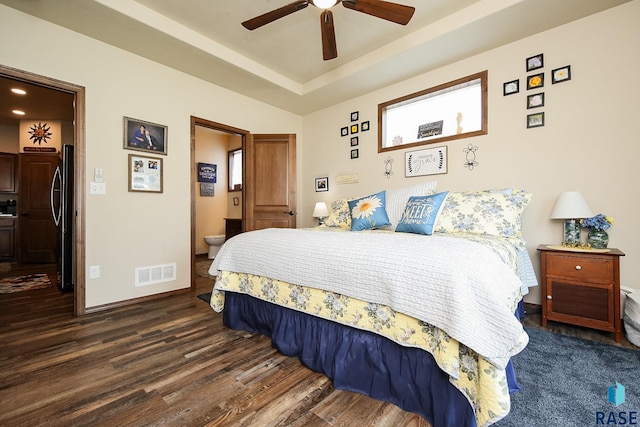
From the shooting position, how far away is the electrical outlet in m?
2.61

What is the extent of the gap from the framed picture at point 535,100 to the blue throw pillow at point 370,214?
5.23ft

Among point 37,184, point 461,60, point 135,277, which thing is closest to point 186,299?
point 135,277

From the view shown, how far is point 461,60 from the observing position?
9.95 ft

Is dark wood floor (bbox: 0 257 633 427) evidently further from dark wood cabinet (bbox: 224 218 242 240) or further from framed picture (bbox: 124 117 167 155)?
dark wood cabinet (bbox: 224 218 242 240)

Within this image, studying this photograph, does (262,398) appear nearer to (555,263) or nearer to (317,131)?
(555,263)

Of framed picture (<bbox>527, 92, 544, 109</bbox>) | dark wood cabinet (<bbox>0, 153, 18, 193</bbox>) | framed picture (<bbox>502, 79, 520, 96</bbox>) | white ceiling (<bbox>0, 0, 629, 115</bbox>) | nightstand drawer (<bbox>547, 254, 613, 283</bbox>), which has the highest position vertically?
→ white ceiling (<bbox>0, 0, 629, 115</bbox>)

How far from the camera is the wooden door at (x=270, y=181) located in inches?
159

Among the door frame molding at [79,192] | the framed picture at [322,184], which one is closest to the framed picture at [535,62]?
the framed picture at [322,184]

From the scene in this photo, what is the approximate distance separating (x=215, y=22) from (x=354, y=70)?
1.55 m

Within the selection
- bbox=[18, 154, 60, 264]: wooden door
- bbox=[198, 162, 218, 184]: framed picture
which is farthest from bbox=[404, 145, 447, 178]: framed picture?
bbox=[18, 154, 60, 264]: wooden door

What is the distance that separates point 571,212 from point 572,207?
0.04m

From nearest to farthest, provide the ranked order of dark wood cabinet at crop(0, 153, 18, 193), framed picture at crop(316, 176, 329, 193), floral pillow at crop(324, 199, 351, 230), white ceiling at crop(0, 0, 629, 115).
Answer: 1. white ceiling at crop(0, 0, 629, 115)
2. floral pillow at crop(324, 199, 351, 230)
3. framed picture at crop(316, 176, 329, 193)
4. dark wood cabinet at crop(0, 153, 18, 193)

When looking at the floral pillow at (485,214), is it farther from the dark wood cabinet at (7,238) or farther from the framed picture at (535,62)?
the dark wood cabinet at (7,238)

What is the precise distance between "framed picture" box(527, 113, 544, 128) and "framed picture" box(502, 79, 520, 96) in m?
0.29
